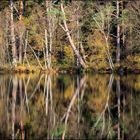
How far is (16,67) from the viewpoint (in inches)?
1610

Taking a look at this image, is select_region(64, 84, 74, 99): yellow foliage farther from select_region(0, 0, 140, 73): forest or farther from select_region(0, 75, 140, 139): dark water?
select_region(0, 0, 140, 73): forest

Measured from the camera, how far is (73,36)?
42.1 metres

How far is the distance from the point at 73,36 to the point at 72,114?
92.9 feet

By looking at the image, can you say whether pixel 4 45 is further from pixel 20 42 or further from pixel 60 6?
pixel 60 6

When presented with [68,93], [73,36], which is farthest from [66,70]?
[68,93]

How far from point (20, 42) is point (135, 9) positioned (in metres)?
11.2

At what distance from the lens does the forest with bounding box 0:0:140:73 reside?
38938 millimetres

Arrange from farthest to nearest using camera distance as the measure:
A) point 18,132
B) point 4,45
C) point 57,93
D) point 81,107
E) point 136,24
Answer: point 4,45
point 136,24
point 57,93
point 81,107
point 18,132

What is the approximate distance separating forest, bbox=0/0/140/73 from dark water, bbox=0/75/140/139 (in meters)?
18.2

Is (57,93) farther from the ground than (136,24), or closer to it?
closer to it

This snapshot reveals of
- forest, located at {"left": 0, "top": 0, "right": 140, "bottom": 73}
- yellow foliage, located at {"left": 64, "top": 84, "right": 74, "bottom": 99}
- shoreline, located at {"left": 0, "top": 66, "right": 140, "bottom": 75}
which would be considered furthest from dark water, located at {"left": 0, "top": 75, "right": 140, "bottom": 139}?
forest, located at {"left": 0, "top": 0, "right": 140, "bottom": 73}

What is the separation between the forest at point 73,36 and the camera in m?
38.9

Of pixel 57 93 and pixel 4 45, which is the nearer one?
pixel 57 93

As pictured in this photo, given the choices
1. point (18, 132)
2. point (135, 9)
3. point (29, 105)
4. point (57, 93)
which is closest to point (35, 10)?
point (135, 9)
